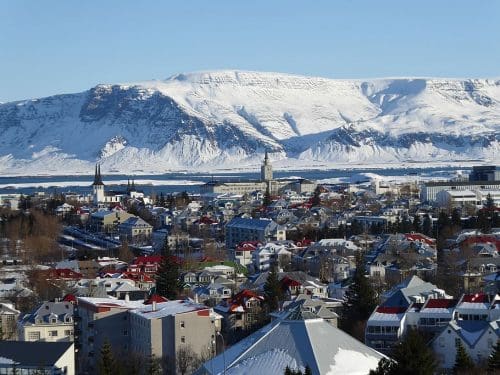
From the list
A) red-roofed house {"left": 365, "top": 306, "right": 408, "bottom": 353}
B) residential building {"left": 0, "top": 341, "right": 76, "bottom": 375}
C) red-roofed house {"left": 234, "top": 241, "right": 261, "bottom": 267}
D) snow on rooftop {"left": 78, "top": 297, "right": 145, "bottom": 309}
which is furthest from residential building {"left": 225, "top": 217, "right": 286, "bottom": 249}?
residential building {"left": 0, "top": 341, "right": 76, "bottom": 375}

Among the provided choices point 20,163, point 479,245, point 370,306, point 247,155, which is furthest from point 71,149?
point 370,306

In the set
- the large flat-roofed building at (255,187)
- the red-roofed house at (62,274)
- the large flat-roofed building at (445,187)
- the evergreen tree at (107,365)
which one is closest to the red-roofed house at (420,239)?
the red-roofed house at (62,274)

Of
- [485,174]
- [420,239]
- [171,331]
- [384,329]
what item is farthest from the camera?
[485,174]

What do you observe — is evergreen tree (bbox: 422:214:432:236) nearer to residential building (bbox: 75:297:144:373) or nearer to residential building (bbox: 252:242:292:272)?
residential building (bbox: 252:242:292:272)

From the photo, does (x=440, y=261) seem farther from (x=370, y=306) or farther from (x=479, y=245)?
A: (x=370, y=306)

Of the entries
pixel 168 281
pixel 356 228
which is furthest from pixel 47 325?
pixel 356 228

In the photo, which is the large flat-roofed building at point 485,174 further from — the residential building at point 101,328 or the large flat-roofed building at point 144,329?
the residential building at point 101,328

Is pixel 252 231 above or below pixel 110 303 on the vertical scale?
below

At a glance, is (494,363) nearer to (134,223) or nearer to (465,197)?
(134,223)
